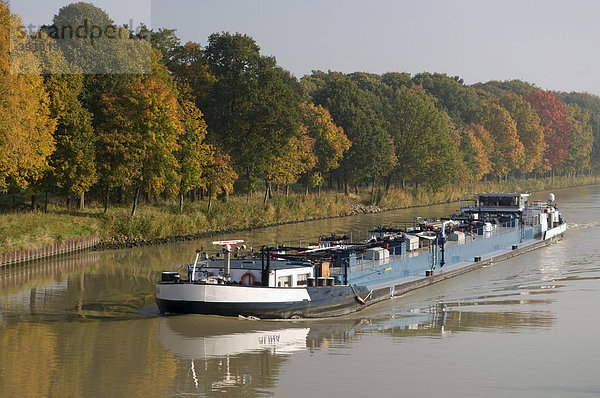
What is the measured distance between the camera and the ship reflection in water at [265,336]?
98.5ft

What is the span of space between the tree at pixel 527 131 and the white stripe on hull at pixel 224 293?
144713 mm

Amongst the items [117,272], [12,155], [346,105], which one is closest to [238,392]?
[117,272]

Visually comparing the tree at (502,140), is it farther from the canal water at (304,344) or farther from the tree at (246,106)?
the canal water at (304,344)

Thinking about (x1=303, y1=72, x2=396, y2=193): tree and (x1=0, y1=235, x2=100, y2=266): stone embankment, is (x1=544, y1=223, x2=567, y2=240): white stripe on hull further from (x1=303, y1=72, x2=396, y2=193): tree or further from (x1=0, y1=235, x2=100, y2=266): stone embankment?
(x1=0, y1=235, x2=100, y2=266): stone embankment

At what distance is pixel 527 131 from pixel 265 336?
151619 mm

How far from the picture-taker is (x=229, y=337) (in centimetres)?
3588

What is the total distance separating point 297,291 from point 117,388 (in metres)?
12.7

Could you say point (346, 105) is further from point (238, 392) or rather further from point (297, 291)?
point (238, 392)

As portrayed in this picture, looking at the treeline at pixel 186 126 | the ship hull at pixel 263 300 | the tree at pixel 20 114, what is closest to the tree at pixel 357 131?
the treeline at pixel 186 126

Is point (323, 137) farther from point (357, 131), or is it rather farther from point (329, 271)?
point (329, 271)

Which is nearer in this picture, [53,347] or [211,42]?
[53,347]

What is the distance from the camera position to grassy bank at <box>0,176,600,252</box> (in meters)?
61.2

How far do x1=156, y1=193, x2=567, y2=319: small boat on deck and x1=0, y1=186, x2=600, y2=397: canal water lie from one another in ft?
3.00

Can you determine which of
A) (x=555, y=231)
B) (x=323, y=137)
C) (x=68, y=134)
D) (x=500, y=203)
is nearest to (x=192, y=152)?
(x=68, y=134)
